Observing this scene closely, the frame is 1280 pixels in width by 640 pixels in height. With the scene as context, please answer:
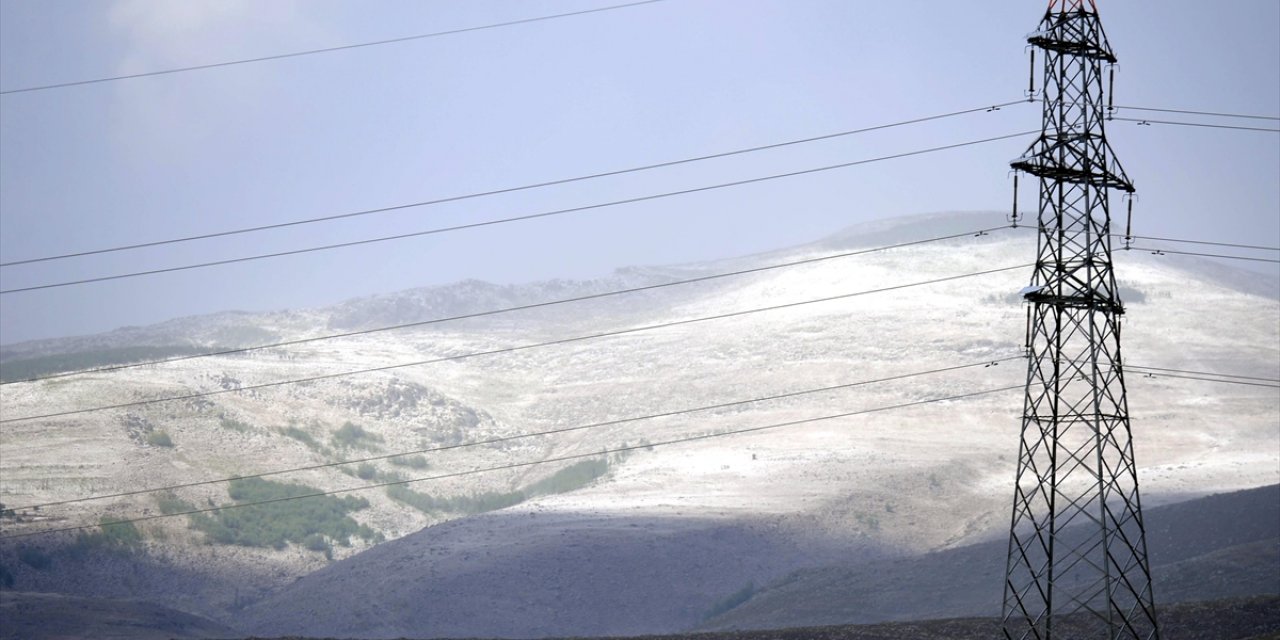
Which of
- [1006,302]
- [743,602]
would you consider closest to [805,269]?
[1006,302]

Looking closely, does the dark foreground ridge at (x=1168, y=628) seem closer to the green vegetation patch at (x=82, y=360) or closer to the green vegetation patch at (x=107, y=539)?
the green vegetation patch at (x=107, y=539)

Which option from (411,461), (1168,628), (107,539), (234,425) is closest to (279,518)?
(107,539)

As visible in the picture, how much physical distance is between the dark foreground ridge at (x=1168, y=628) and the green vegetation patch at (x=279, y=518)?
43752mm

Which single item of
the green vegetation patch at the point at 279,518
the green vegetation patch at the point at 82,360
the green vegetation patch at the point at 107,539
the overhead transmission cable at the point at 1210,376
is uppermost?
the green vegetation patch at the point at 82,360

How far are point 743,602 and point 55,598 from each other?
28890mm

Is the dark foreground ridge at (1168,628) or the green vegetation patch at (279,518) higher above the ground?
the dark foreground ridge at (1168,628)

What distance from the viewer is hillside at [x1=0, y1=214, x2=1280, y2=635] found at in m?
63.3

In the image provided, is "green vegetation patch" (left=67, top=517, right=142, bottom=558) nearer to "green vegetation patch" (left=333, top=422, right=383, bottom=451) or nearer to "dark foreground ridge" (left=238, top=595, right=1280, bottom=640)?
"green vegetation patch" (left=333, top=422, right=383, bottom=451)

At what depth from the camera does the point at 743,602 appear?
58594mm

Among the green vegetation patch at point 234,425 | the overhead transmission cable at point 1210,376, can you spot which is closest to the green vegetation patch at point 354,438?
the green vegetation patch at point 234,425

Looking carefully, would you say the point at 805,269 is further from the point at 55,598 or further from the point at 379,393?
the point at 55,598

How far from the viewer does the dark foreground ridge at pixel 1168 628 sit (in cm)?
3400

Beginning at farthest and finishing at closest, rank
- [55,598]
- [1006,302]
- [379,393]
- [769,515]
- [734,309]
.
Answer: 1. [734,309]
2. [1006,302]
3. [379,393]
4. [769,515]
5. [55,598]

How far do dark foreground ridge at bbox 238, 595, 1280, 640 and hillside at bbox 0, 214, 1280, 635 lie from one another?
1151 centimetres
